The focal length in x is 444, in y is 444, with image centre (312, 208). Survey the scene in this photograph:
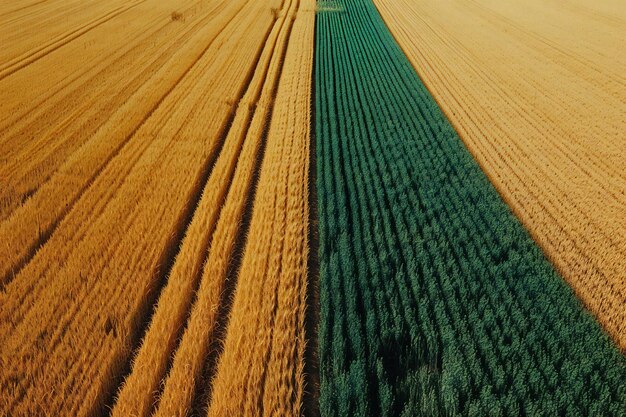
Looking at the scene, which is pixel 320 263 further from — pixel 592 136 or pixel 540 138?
pixel 592 136

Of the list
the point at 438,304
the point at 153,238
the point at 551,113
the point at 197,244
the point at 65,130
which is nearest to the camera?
the point at 438,304

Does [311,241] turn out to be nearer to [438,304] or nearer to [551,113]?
[438,304]

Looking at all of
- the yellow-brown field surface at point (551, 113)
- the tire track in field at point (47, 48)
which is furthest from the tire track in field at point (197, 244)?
the tire track in field at point (47, 48)

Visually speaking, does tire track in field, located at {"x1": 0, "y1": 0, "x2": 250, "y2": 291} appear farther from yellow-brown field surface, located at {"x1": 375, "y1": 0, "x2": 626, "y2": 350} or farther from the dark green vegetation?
yellow-brown field surface, located at {"x1": 375, "y1": 0, "x2": 626, "y2": 350}

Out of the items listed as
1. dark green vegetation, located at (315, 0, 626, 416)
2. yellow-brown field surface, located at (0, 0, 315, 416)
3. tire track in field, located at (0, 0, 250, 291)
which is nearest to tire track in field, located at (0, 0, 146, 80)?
yellow-brown field surface, located at (0, 0, 315, 416)

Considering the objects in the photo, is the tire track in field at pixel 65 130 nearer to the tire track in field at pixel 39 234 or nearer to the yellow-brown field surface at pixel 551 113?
the tire track in field at pixel 39 234

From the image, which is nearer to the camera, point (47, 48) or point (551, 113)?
point (551, 113)

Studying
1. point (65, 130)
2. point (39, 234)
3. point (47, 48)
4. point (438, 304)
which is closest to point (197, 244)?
point (39, 234)
